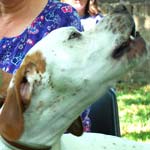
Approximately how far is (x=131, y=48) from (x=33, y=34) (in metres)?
0.70

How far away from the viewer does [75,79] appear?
9.14 ft

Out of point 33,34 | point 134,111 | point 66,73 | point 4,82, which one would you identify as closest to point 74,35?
point 66,73

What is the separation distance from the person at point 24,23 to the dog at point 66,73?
48 centimetres

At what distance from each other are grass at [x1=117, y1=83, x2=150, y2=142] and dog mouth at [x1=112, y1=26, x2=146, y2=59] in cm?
246

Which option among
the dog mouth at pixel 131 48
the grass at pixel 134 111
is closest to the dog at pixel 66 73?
the dog mouth at pixel 131 48

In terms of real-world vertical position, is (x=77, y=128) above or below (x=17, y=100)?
below

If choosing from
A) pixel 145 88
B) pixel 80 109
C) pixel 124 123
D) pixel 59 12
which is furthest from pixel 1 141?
pixel 145 88

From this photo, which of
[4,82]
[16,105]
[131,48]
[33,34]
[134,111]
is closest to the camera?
[16,105]

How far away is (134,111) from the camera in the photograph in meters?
6.27

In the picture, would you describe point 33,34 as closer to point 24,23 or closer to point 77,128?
point 24,23

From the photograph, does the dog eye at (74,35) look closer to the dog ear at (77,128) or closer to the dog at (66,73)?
the dog at (66,73)

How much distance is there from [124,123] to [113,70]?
3105mm

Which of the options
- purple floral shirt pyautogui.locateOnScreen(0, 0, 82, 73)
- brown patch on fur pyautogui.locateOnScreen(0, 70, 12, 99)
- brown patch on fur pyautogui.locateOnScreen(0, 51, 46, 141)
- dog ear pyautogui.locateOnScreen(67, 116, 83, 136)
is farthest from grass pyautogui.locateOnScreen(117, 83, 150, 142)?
brown patch on fur pyautogui.locateOnScreen(0, 51, 46, 141)

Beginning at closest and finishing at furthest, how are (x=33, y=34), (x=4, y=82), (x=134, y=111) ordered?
(x=4, y=82) < (x=33, y=34) < (x=134, y=111)
